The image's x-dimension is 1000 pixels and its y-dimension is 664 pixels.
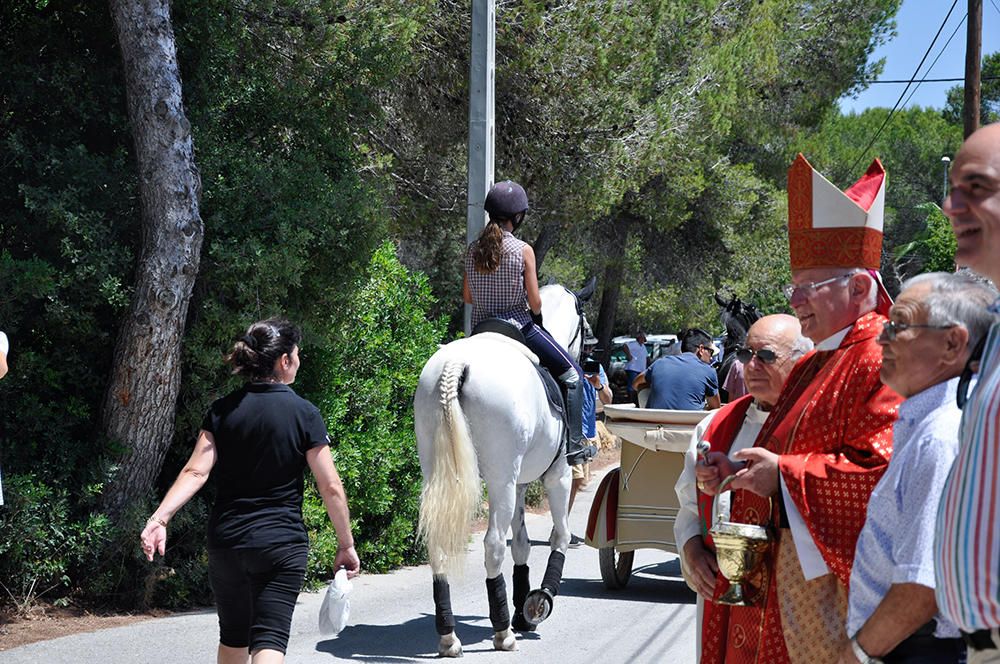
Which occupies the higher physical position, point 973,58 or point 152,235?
point 973,58

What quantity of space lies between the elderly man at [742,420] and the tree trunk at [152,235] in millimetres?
4880

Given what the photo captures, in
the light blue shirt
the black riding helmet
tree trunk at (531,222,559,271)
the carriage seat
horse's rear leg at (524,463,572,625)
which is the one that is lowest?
horse's rear leg at (524,463,572,625)

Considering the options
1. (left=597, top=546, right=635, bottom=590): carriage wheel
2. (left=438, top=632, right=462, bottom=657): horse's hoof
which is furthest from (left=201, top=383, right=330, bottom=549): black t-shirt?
(left=597, top=546, right=635, bottom=590): carriage wheel

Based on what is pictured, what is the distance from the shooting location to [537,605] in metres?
8.07

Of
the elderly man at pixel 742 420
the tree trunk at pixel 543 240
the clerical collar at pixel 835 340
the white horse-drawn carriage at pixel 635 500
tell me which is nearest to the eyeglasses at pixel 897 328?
the clerical collar at pixel 835 340

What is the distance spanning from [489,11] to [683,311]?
28.0m

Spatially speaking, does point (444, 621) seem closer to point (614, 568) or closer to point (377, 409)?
point (614, 568)

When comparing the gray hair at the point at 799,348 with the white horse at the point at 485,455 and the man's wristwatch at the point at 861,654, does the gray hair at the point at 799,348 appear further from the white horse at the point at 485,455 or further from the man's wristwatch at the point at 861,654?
the white horse at the point at 485,455

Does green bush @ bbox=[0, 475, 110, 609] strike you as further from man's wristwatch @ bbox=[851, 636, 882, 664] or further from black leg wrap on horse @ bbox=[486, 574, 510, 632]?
man's wristwatch @ bbox=[851, 636, 882, 664]

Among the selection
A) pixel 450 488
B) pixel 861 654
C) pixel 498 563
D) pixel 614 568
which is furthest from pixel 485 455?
pixel 861 654

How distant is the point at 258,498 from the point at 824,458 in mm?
2704

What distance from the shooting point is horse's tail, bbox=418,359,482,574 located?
7.29 metres

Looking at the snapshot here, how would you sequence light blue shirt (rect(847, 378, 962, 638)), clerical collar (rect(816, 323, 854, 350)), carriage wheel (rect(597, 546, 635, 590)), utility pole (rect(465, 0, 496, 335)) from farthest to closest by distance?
utility pole (rect(465, 0, 496, 335)) < carriage wheel (rect(597, 546, 635, 590)) < clerical collar (rect(816, 323, 854, 350)) < light blue shirt (rect(847, 378, 962, 638))

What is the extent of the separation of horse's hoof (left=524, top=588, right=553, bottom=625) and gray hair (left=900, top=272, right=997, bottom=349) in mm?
5577
